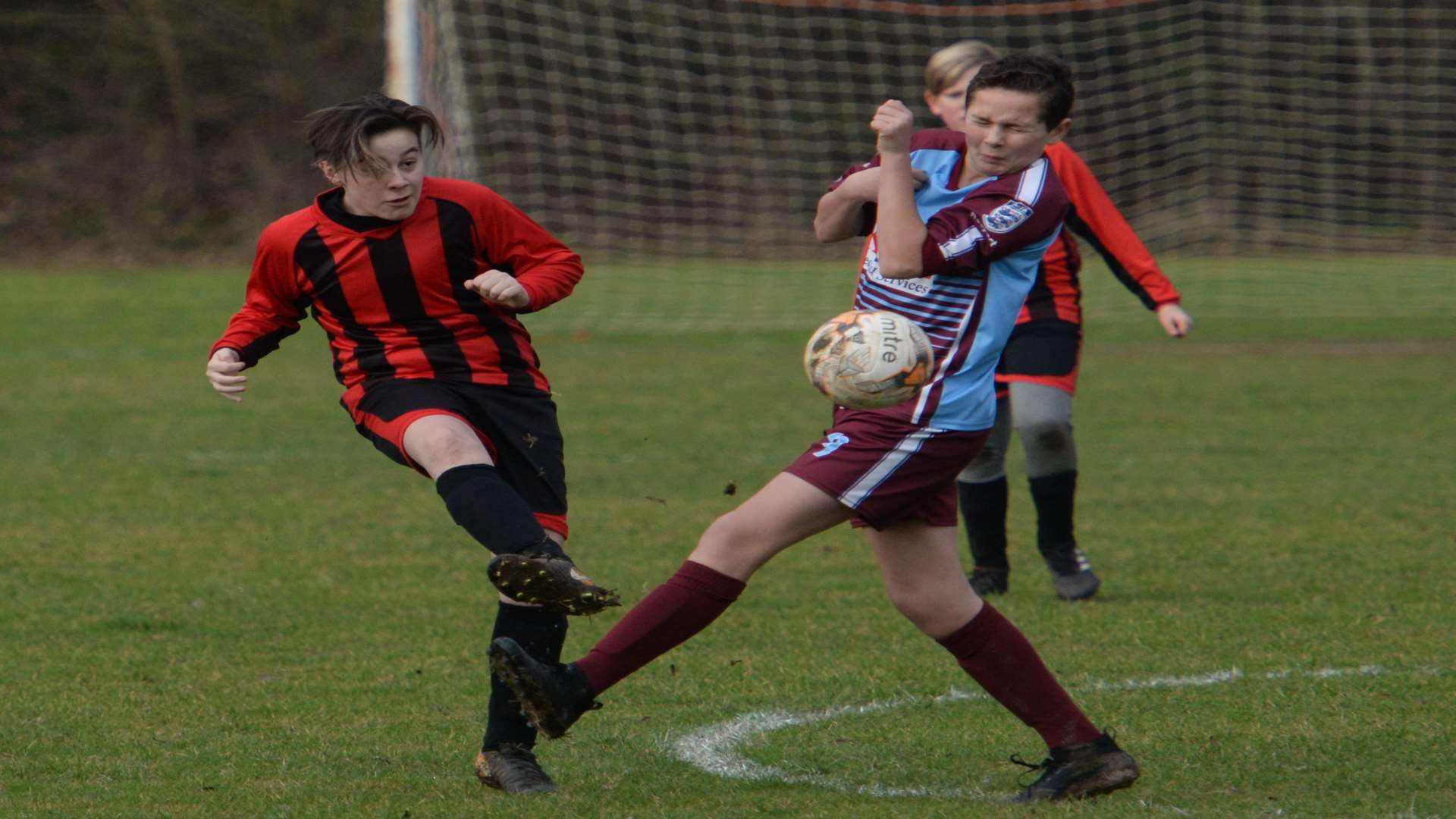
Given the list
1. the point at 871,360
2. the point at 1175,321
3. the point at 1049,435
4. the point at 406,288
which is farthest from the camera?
the point at 1049,435

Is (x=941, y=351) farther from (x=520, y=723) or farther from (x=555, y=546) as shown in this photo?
(x=520, y=723)

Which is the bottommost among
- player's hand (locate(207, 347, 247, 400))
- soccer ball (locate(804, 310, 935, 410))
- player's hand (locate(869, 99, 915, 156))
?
player's hand (locate(207, 347, 247, 400))

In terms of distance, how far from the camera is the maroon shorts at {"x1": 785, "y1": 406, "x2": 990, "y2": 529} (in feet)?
10.6

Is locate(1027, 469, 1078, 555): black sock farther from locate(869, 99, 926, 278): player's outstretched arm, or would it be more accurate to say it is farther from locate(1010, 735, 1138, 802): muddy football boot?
locate(869, 99, 926, 278): player's outstretched arm

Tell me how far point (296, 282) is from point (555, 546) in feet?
3.01

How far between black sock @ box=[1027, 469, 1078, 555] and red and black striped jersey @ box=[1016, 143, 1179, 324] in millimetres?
529

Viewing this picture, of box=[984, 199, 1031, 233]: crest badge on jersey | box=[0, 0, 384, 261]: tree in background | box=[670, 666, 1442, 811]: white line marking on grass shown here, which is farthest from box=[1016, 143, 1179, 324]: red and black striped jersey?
box=[0, 0, 384, 261]: tree in background

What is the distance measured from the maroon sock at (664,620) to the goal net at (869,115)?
1523 cm

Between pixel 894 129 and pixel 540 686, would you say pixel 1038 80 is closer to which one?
pixel 894 129

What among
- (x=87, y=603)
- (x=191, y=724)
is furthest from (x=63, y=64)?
(x=191, y=724)

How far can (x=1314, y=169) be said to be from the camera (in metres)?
19.7

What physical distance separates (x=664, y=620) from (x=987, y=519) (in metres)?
2.52

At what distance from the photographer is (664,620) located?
3322 mm

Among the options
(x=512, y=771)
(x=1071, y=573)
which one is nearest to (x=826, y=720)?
(x=512, y=771)
